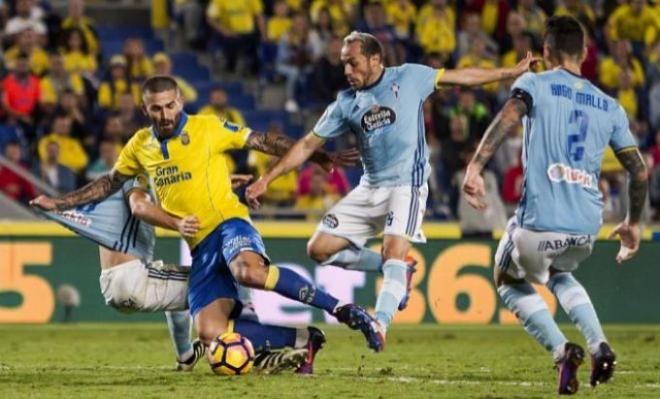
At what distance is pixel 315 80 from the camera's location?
20.6 m

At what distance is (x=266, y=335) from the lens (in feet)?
34.5

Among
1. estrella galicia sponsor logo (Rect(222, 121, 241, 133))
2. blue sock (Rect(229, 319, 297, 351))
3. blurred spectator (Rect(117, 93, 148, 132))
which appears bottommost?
blue sock (Rect(229, 319, 297, 351))

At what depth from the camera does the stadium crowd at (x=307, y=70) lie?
18.6 meters

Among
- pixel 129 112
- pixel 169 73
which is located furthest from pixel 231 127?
pixel 169 73

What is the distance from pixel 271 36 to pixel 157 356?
926cm

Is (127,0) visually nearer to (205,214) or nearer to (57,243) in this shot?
(57,243)

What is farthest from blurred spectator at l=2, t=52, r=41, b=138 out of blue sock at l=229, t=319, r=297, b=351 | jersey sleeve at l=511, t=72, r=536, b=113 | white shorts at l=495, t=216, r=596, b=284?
jersey sleeve at l=511, t=72, r=536, b=113

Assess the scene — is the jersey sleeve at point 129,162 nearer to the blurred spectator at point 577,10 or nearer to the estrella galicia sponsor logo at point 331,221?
the estrella galicia sponsor logo at point 331,221

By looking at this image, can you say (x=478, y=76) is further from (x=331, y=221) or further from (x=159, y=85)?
(x=159, y=85)

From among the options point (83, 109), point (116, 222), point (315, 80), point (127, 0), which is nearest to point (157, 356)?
point (116, 222)

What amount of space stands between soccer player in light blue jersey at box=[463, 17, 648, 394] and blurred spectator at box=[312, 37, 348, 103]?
10.9 m

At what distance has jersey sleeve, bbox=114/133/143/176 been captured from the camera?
10867 millimetres

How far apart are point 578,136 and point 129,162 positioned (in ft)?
10.4

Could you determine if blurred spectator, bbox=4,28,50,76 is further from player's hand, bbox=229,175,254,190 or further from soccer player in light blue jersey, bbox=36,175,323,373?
player's hand, bbox=229,175,254,190
